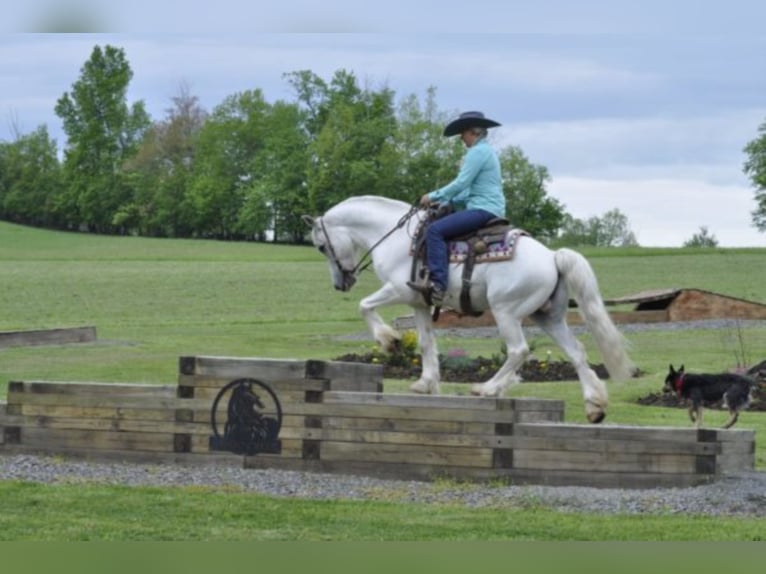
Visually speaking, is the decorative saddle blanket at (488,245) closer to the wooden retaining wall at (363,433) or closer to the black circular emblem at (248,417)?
the wooden retaining wall at (363,433)

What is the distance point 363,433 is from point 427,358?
5.12 ft

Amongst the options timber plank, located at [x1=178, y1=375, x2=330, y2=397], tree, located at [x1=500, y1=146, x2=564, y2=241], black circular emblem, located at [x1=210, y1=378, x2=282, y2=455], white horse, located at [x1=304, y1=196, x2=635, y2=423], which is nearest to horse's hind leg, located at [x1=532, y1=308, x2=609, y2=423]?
white horse, located at [x1=304, y1=196, x2=635, y2=423]

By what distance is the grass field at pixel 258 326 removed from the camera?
412 inches

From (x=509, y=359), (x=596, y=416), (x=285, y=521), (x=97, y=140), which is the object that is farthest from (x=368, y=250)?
(x=97, y=140)

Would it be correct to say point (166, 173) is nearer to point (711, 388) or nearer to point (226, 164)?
point (226, 164)

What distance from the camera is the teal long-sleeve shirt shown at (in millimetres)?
13102

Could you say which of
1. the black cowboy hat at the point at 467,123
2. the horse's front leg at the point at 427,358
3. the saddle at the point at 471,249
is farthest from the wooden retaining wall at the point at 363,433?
the black cowboy hat at the point at 467,123

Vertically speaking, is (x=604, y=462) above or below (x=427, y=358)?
below

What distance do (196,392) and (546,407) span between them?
306 cm

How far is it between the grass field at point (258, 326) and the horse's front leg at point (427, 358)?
2.45 meters

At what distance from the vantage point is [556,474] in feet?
39.0

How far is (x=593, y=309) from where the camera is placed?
12.9 m

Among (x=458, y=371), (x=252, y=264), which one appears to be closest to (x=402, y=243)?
(x=458, y=371)

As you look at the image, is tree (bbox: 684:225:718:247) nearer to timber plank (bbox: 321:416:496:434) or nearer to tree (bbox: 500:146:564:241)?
tree (bbox: 500:146:564:241)
